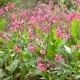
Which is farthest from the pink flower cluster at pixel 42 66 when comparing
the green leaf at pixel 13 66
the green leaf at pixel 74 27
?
the green leaf at pixel 74 27

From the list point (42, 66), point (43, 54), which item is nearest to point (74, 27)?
point (43, 54)

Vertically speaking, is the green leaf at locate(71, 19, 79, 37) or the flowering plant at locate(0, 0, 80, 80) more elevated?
the green leaf at locate(71, 19, 79, 37)

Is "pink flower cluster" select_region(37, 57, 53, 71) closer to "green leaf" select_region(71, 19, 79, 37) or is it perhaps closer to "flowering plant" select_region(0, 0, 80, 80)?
"flowering plant" select_region(0, 0, 80, 80)

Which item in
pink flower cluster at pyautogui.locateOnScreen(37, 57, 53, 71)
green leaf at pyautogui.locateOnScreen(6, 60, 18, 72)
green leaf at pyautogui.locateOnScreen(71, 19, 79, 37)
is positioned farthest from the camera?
green leaf at pyautogui.locateOnScreen(71, 19, 79, 37)

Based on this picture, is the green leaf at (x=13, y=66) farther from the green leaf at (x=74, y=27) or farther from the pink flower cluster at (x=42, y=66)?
the green leaf at (x=74, y=27)

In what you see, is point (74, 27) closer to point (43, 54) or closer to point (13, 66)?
point (43, 54)

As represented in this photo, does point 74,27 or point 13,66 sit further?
point 74,27

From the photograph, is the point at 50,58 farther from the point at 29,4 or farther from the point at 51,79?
the point at 29,4

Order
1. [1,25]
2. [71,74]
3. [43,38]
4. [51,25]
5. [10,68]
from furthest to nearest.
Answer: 1. [1,25]
2. [51,25]
3. [43,38]
4. [10,68]
5. [71,74]

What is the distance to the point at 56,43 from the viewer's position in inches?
152

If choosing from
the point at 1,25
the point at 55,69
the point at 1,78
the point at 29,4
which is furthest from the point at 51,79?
the point at 29,4

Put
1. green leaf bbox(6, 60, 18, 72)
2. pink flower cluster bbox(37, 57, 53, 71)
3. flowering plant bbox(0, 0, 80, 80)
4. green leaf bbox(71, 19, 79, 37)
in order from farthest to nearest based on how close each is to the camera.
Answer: green leaf bbox(71, 19, 79, 37) → green leaf bbox(6, 60, 18, 72) → flowering plant bbox(0, 0, 80, 80) → pink flower cluster bbox(37, 57, 53, 71)

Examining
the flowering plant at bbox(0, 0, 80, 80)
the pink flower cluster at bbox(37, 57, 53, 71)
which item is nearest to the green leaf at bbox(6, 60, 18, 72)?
the flowering plant at bbox(0, 0, 80, 80)

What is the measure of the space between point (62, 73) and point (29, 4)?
6.33 metres
